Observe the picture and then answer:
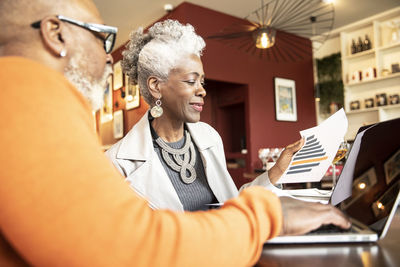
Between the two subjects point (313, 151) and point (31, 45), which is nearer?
point (31, 45)

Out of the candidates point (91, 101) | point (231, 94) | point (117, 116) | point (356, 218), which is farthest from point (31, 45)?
point (117, 116)

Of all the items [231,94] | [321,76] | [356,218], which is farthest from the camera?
[321,76]

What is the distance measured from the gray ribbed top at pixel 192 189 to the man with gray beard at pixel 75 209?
0.86 metres

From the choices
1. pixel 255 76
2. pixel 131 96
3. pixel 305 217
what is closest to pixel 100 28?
pixel 305 217

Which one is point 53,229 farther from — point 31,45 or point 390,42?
point 390,42

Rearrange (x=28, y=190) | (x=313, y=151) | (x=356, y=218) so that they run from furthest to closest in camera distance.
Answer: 1. (x=313, y=151)
2. (x=356, y=218)
3. (x=28, y=190)

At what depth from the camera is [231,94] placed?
212 inches

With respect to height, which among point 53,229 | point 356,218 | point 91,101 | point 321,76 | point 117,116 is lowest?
point 356,218

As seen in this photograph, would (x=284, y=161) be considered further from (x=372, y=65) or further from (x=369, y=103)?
(x=372, y=65)

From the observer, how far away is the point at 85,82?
2.00ft

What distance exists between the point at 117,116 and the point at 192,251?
5797 millimetres

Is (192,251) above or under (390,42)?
under

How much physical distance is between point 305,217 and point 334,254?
0.32ft

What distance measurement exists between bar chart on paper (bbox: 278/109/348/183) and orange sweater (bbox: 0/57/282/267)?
66cm
